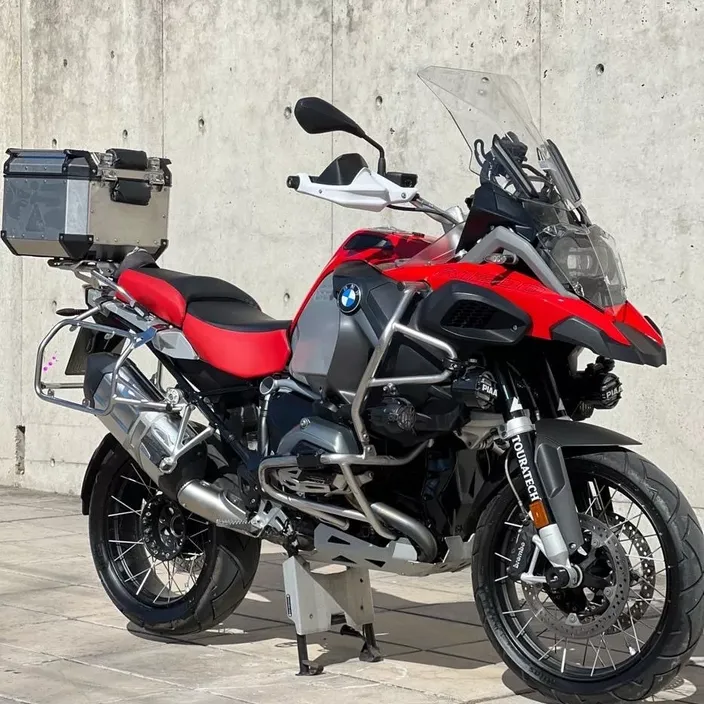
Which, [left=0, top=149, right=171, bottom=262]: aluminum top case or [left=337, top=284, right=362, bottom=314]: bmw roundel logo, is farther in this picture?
[left=0, top=149, right=171, bottom=262]: aluminum top case

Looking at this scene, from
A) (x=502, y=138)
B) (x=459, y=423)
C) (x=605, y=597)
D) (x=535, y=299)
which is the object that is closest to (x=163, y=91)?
(x=502, y=138)

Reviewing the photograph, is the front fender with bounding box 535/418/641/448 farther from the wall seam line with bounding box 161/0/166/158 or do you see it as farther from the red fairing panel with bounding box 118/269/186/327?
the wall seam line with bounding box 161/0/166/158

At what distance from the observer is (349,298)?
425 cm

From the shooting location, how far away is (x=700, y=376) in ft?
20.3

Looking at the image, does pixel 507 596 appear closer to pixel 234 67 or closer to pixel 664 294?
pixel 664 294

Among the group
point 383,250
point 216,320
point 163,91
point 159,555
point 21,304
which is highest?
point 163,91

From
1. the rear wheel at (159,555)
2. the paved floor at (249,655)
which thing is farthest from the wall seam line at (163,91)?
the rear wheel at (159,555)

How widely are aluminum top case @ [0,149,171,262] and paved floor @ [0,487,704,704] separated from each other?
134cm

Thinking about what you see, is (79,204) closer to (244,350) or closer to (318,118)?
(244,350)

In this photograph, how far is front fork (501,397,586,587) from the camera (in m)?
3.90

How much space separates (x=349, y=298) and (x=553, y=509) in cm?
84

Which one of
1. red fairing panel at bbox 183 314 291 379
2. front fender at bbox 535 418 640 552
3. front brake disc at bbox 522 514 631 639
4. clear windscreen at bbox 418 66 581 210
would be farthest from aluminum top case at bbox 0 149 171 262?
front brake disc at bbox 522 514 631 639

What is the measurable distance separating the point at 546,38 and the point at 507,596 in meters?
3.27

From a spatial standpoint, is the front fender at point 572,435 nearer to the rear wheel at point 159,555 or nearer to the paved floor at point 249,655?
the paved floor at point 249,655
